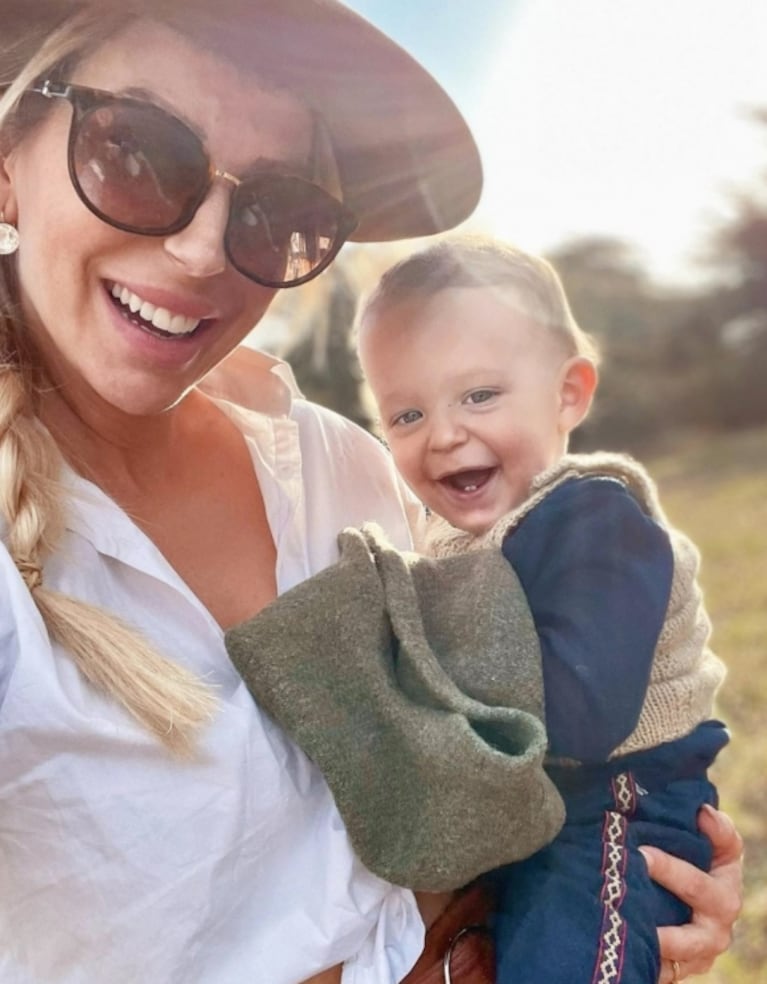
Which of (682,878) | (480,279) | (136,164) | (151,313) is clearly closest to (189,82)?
(136,164)

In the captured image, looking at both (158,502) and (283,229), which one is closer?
(283,229)

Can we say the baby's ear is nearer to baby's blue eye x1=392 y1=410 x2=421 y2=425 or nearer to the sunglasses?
baby's blue eye x1=392 y1=410 x2=421 y2=425

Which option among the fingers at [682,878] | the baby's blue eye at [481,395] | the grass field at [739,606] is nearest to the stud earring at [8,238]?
the baby's blue eye at [481,395]

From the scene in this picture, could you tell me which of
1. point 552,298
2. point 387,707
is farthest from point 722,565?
point 387,707

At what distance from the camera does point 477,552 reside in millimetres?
1662

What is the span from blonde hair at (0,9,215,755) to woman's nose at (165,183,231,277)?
0.26 m

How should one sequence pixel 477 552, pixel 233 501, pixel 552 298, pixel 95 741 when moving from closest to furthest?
pixel 95 741 < pixel 477 552 < pixel 233 501 < pixel 552 298

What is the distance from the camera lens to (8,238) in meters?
1.58

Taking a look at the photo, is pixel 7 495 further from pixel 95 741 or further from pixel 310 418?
pixel 310 418

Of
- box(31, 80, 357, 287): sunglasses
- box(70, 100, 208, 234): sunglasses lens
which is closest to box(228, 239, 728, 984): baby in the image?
box(31, 80, 357, 287): sunglasses

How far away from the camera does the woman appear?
4.28 feet

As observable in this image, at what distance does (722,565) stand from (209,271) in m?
7.69

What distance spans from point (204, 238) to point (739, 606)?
22.0ft

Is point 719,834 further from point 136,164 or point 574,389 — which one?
point 136,164
